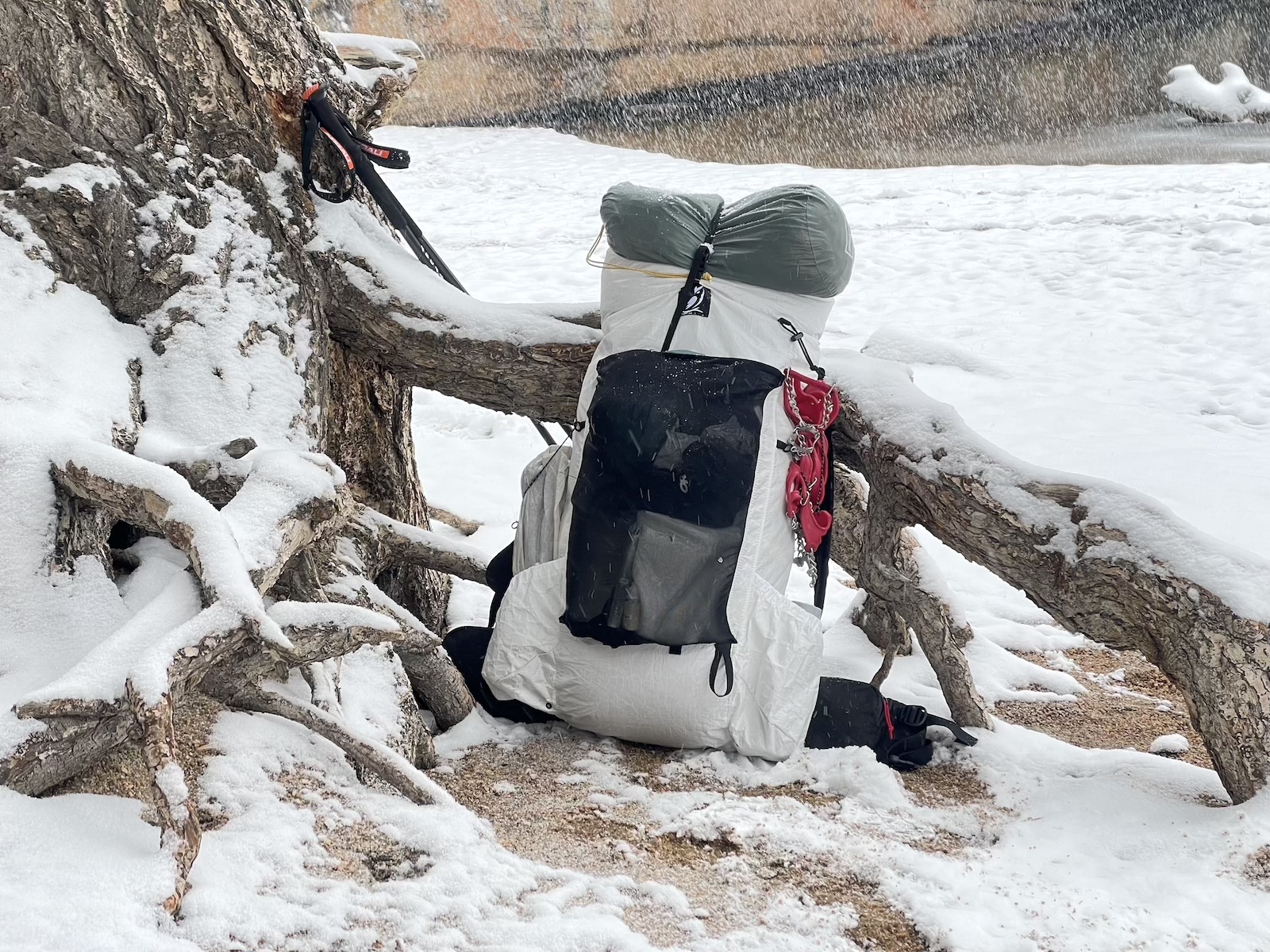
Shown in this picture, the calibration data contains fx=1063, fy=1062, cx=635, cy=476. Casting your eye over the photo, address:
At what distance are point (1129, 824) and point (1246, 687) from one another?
0.38 m

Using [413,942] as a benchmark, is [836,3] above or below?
above

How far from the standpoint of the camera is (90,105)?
2.62 metres

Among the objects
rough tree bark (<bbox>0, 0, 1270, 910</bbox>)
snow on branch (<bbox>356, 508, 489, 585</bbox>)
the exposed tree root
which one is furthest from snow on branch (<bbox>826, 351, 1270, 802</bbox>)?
the exposed tree root

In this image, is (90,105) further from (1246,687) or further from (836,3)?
(836,3)

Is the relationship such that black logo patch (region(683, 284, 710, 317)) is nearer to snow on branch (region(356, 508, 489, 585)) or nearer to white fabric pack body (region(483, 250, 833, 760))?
white fabric pack body (region(483, 250, 833, 760))

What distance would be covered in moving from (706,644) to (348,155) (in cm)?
164

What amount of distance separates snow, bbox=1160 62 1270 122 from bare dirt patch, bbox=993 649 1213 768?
1376 centimetres

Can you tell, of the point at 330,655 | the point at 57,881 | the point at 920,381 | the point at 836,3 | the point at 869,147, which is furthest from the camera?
the point at 836,3

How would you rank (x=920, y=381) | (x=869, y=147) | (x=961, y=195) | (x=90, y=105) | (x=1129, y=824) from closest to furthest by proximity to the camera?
(x=1129, y=824) < (x=90, y=105) < (x=920, y=381) < (x=961, y=195) < (x=869, y=147)

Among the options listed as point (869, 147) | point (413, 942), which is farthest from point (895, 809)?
point (869, 147)

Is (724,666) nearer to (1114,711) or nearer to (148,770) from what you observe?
(148,770)

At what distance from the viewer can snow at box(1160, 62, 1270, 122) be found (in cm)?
1459

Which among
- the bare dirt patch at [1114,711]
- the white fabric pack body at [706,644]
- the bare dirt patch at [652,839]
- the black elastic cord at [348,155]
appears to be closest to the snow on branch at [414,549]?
the white fabric pack body at [706,644]

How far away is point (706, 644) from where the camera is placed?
2.60 metres
